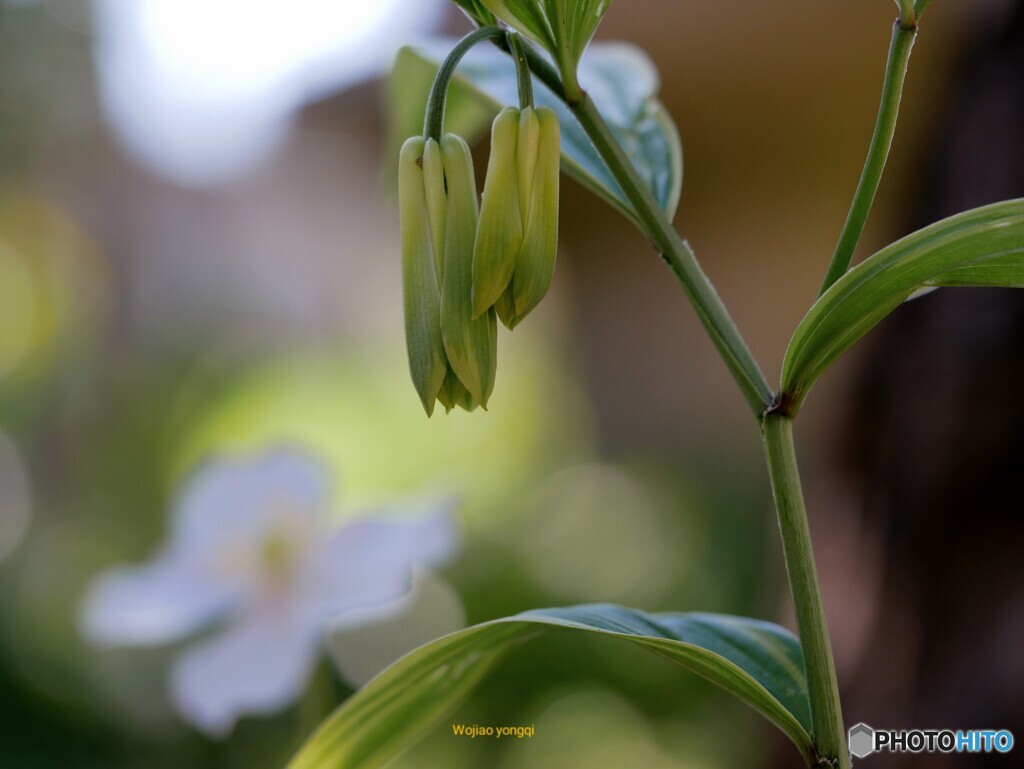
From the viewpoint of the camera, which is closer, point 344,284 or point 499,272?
point 499,272

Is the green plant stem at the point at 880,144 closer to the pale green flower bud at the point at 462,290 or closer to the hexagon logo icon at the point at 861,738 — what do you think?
the pale green flower bud at the point at 462,290

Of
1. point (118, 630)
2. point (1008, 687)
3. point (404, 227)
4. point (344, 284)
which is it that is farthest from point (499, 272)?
point (344, 284)

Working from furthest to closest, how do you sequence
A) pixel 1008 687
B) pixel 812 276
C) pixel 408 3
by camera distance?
pixel 812 276 < pixel 408 3 < pixel 1008 687

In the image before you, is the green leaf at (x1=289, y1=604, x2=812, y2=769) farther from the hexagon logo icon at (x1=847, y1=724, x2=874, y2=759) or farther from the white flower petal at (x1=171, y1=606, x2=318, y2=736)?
the white flower petal at (x1=171, y1=606, x2=318, y2=736)

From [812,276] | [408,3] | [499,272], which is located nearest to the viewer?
[499,272]

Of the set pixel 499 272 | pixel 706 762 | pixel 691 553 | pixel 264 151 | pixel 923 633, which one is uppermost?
pixel 264 151

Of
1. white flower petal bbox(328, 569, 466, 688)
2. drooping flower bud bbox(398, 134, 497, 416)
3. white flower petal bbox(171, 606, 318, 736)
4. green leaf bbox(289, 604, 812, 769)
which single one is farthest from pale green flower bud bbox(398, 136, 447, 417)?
white flower petal bbox(328, 569, 466, 688)

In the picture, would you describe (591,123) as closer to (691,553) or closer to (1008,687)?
(1008,687)

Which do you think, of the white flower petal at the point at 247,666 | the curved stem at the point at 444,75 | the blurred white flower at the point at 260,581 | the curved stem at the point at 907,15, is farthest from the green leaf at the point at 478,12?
the white flower petal at the point at 247,666
